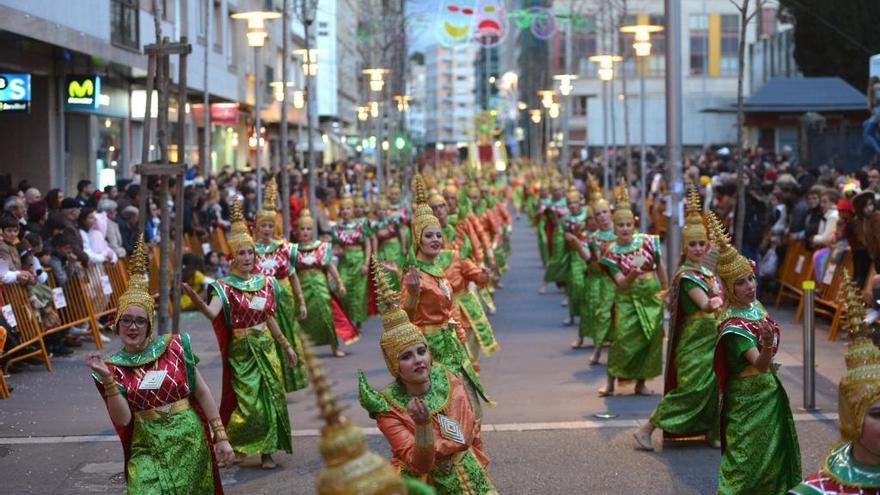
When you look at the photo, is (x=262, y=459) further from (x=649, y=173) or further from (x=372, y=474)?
(x=649, y=173)

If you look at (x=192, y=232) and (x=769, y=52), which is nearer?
(x=192, y=232)

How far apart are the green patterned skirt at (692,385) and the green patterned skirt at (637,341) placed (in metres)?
2.25

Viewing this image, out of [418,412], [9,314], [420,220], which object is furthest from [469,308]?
[418,412]

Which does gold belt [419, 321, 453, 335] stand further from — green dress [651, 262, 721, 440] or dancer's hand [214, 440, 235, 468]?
dancer's hand [214, 440, 235, 468]

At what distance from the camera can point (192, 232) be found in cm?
2297

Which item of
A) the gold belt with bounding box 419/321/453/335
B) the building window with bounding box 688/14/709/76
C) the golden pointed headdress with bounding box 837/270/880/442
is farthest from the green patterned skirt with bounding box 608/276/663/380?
the building window with bounding box 688/14/709/76

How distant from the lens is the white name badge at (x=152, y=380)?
279 inches

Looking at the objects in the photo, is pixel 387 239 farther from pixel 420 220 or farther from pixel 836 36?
pixel 836 36

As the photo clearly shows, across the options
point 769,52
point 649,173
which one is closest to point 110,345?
point 649,173

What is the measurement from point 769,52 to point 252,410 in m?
51.4

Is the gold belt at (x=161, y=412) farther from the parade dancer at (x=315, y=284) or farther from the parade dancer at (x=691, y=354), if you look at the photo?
the parade dancer at (x=315, y=284)

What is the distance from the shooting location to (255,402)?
10.5 meters

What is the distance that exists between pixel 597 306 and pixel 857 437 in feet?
36.0

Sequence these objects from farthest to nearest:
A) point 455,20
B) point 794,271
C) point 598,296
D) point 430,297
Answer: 1. point 455,20
2. point 794,271
3. point 598,296
4. point 430,297
